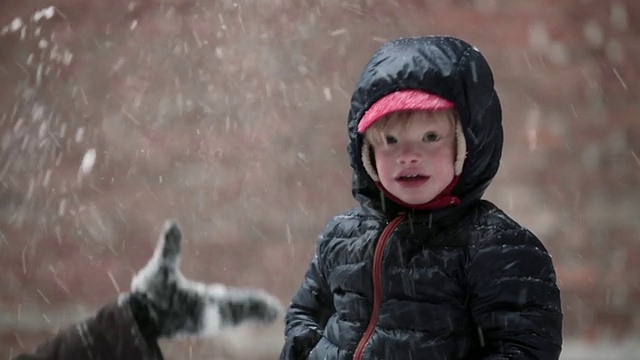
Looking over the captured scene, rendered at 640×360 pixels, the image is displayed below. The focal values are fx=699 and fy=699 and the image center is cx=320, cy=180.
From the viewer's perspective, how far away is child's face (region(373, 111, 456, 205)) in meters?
0.79

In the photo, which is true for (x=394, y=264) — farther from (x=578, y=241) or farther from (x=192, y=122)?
(x=192, y=122)

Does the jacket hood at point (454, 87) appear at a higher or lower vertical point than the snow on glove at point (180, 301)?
higher

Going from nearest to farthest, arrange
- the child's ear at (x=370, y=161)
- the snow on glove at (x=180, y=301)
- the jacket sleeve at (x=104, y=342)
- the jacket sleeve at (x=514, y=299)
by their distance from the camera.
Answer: the jacket sleeve at (x=514, y=299), the child's ear at (x=370, y=161), the jacket sleeve at (x=104, y=342), the snow on glove at (x=180, y=301)

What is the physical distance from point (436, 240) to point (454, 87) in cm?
18

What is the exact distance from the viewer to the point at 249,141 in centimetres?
176

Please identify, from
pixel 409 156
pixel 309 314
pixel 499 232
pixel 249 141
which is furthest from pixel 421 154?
pixel 249 141

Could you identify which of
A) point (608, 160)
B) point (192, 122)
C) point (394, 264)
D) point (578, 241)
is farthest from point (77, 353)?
point (608, 160)

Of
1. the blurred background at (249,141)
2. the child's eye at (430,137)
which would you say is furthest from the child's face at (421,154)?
the blurred background at (249,141)

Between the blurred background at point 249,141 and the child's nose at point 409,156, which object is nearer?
the child's nose at point 409,156

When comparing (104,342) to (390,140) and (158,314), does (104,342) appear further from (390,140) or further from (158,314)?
(390,140)

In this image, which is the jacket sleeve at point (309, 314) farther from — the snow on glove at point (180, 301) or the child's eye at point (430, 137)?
the snow on glove at point (180, 301)

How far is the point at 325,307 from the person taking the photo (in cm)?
95

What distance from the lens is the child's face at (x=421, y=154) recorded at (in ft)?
2.60

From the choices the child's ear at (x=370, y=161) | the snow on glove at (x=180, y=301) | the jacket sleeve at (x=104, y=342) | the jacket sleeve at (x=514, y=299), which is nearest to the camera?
the jacket sleeve at (x=514, y=299)
